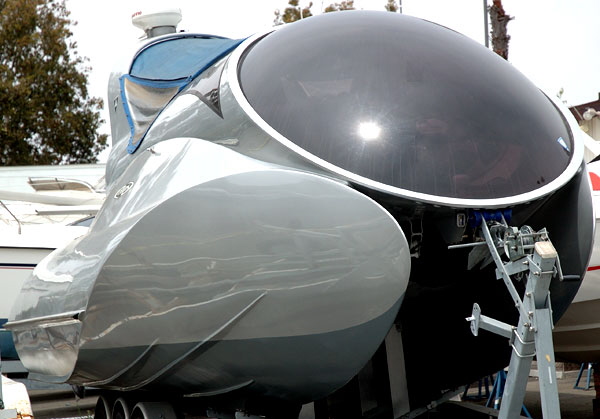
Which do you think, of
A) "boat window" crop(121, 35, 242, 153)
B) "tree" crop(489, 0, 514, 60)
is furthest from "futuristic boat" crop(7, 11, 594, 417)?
"tree" crop(489, 0, 514, 60)

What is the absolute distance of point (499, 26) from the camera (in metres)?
18.4

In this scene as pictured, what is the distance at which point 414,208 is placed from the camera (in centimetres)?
420

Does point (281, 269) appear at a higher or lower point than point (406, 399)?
higher

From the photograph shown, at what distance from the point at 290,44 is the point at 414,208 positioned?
1.24 m

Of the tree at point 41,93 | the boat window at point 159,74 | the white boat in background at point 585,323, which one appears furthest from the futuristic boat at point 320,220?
the tree at point 41,93

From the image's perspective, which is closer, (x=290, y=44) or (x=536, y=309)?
(x=536, y=309)

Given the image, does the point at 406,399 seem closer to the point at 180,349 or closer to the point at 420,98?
the point at 180,349

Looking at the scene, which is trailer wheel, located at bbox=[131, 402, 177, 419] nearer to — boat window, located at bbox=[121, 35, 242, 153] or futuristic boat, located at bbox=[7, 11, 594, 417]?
futuristic boat, located at bbox=[7, 11, 594, 417]

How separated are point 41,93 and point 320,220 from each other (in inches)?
1115

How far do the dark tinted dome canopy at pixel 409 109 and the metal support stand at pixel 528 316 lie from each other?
10.2 inches

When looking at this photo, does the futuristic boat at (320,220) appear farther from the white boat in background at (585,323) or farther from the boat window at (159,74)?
the white boat in background at (585,323)

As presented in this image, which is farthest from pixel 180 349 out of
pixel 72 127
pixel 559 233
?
pixel 72 127

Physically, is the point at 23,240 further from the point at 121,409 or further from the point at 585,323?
the point at 585,323

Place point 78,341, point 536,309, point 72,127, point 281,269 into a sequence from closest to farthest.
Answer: point 536,309
point 281,269
point 78,341
point 72,127
